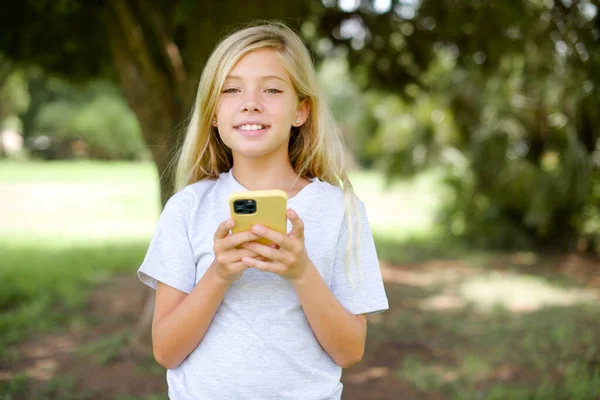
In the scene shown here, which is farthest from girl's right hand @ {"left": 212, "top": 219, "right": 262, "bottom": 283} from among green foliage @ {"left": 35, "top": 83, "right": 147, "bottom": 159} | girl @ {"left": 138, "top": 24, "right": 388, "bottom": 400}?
green foliage @ {"left": 35, "top": 83, "right": 147, "bottom": 159}

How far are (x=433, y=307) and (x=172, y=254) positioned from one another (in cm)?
499

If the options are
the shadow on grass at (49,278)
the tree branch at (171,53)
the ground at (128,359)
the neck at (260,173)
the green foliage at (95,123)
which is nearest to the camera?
the neck at (260,173)

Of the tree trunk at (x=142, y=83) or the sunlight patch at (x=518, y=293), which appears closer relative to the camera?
the tree trunk at (x=142, y=83)

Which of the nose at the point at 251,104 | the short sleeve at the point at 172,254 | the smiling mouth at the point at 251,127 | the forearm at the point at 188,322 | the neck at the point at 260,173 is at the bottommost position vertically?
the forearm at the point at 188,322

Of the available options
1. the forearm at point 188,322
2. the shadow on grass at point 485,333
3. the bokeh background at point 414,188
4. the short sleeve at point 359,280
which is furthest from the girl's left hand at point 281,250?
the shadow on grass at point 485,333

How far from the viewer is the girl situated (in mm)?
1476

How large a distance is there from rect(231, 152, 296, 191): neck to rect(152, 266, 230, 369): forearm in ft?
1.12

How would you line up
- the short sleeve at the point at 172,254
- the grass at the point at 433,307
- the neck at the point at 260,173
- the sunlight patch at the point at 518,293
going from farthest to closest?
the sunlight patch at the point at 518,293, the grass at the point at 433,307, the neck at the point at 260,173, the short sleeve at the point at 172,254

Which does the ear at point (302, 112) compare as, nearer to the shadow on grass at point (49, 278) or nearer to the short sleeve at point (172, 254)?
the short sleeve at point (172, 254)

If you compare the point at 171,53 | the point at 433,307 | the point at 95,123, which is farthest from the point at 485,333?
the point at 95,123

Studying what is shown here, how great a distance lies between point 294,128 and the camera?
5.97 feet

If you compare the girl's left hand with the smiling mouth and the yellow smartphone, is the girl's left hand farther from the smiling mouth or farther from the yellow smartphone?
the smiling mouth

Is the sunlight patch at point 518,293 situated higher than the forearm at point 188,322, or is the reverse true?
the forearm at point 188,322

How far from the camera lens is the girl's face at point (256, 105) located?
5.10 feet
